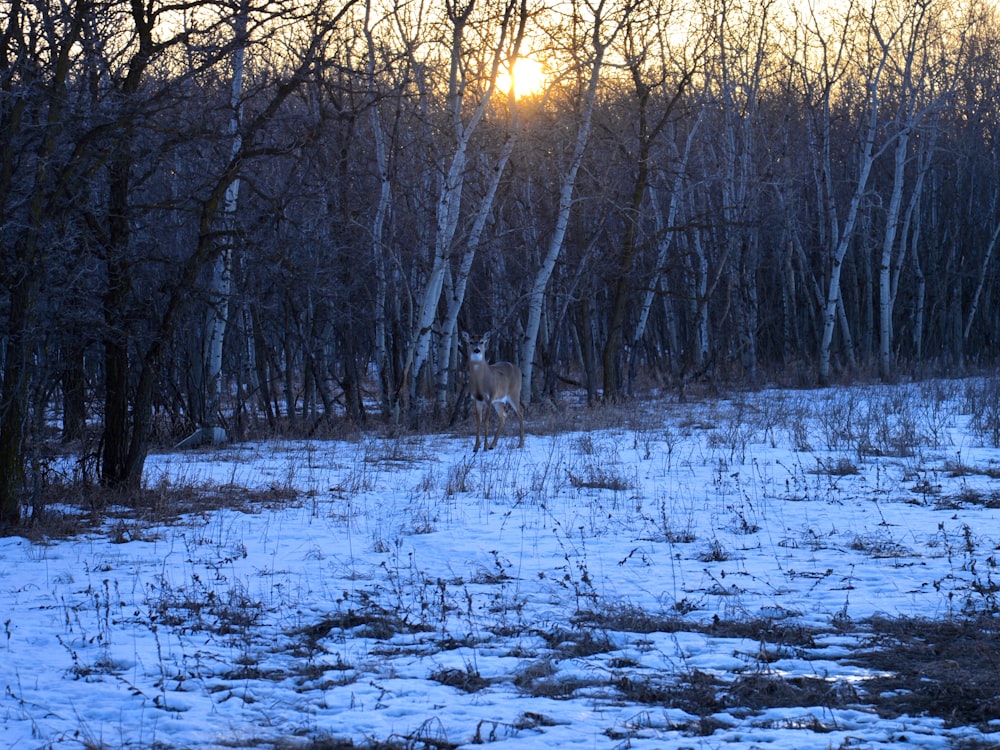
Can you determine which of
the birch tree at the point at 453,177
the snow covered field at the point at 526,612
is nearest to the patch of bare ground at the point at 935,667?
the snow covered field at the point at 526,612

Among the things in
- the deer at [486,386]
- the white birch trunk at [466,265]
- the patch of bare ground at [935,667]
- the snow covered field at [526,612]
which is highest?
the white birch trunk at [466,265]

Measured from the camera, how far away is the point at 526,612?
21.3ft

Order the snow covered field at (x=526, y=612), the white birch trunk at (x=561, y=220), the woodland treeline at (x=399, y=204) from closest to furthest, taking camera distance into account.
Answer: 1. the snow covered field at (x=526, y=612)
2. the woodland treeline at (x=399, y=204)
3. the white birch trunk at (x=561, y=220)

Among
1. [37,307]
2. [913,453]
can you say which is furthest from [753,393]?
[37,307]

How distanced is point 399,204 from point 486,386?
38.0 feet

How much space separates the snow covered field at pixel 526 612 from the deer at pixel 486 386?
3888 millimetres

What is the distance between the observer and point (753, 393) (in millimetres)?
25266

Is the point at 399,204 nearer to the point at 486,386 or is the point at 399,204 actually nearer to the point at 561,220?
the point at 561,220

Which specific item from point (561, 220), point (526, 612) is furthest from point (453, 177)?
point (526, 612)

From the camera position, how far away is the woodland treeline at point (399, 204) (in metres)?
9.62

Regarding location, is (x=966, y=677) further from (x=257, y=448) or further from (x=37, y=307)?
(x=257, y=448)

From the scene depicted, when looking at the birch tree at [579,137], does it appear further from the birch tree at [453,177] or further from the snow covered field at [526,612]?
the snow covered field at [526,612]

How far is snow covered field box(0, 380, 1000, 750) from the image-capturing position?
4.54 meters

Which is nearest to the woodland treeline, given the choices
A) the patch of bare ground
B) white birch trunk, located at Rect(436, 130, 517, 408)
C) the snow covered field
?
white birch trunk, located at Rect(436, 130, 517, 408)
